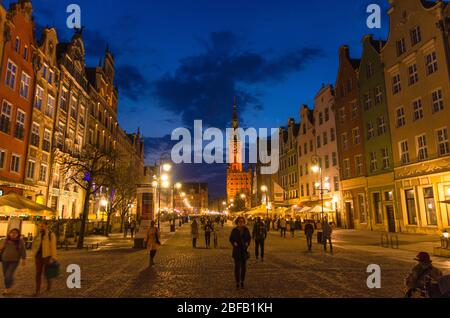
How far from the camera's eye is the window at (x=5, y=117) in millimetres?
27164

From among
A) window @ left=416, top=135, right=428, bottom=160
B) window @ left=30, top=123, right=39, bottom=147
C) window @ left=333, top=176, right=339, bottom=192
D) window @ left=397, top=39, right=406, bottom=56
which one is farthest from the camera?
window @ left=333, top=176, right=339, bottom=192

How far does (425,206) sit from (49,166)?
3556 cm

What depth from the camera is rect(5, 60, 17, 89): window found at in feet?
90.7

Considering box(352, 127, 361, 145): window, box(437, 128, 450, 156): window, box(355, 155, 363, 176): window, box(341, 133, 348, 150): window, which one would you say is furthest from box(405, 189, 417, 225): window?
box(341, 133, 348, 150): window

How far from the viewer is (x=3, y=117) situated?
89.5 ft

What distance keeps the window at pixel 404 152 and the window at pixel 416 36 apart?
29.5ft

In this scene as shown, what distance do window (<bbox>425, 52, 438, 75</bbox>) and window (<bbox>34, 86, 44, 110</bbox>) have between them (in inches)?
1386

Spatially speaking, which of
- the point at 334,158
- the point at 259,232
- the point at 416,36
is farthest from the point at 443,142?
the point at 259,232

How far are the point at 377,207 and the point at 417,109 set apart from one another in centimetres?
1140

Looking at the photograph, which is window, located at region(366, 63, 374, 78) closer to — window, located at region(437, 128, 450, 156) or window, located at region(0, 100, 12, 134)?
window, located at region(437, 128, 450, 156)

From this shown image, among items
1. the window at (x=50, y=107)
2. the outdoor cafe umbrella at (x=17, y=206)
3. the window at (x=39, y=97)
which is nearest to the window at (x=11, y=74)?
the window at (x=39, y=97)

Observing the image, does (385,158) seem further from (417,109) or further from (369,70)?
(369,70)
